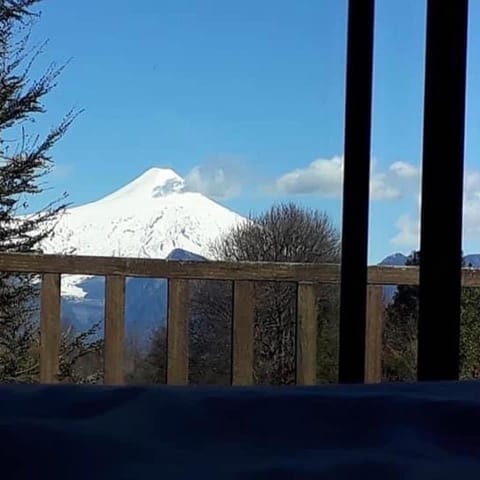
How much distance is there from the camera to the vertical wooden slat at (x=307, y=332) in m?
2.02

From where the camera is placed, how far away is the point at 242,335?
2021 mm

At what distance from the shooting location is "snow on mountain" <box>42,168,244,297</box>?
218 centimetres

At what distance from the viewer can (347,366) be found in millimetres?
1701

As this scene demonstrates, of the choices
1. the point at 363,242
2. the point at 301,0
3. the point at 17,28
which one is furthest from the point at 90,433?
the point at 17,28

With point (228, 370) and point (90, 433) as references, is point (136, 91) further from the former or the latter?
point (90, 433)

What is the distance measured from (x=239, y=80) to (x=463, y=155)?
0.93 meters

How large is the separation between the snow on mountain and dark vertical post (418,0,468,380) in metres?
0.81

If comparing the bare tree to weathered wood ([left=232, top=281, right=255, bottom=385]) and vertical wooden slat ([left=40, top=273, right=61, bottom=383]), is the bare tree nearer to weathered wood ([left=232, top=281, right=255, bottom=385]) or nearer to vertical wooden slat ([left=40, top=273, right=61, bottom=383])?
weathered wood ([left=232, top=281, right=255, bottom=385])

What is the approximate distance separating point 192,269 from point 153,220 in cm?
32

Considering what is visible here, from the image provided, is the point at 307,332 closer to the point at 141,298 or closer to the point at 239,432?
the point at 141,298

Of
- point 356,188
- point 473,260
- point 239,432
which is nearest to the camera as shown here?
point 239,432

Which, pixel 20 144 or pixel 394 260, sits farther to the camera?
pixel 20 144

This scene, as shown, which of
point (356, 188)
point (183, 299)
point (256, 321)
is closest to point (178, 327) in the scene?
point (183, 299)

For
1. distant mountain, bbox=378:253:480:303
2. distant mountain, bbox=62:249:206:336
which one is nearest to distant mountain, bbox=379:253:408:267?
distant mountain, bbox=378:253:480:303
